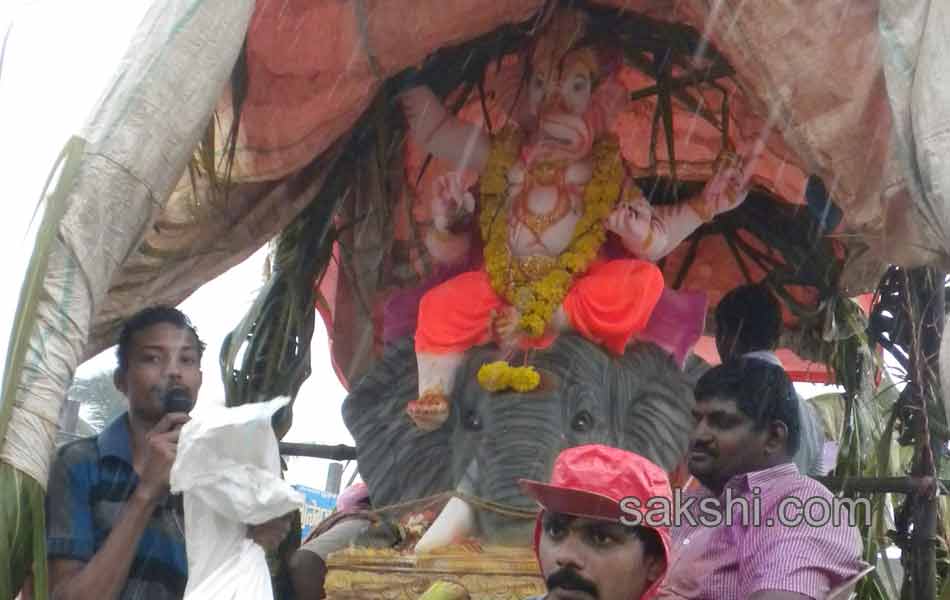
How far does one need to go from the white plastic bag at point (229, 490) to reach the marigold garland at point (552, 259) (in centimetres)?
116

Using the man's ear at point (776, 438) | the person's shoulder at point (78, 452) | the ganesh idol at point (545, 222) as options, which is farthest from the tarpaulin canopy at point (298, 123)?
the man's ear at point (776, 438)

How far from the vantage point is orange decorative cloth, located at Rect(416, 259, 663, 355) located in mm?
3785

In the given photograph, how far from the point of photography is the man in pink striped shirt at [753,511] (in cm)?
257

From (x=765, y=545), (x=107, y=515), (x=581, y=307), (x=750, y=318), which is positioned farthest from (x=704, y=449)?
(x=750, y=318)

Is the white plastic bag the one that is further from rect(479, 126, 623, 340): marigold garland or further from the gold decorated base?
rect(479, 126, 623, 340): marigold garland

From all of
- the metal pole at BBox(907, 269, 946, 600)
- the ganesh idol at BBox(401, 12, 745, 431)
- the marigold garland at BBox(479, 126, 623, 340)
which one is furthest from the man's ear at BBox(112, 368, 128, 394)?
the metal pole at BBox(907, 269, 946, 600)

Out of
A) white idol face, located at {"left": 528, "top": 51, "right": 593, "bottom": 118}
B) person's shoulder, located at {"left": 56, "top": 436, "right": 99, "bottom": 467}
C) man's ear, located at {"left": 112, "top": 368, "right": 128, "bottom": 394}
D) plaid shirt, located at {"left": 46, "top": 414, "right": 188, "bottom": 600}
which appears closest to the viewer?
plaid shirt, located at {"left": 46, "top": 414, "right": 188, "bottom": 600}

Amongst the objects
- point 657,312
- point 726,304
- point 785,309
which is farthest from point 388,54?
point 785,309

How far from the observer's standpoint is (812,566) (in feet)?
8.36

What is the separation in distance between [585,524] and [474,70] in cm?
200

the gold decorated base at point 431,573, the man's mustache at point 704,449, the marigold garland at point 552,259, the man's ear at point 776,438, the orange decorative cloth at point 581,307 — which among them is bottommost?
the gold decorated base at point 431,573

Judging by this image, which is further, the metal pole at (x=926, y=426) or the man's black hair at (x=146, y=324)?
the metal pole at (x=926, y=426)

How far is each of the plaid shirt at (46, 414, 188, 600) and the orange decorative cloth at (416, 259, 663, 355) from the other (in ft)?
3.32

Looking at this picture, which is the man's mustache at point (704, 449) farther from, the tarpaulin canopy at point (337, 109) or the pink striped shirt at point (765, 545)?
the tarpaulin canopy at point (337, 109)
